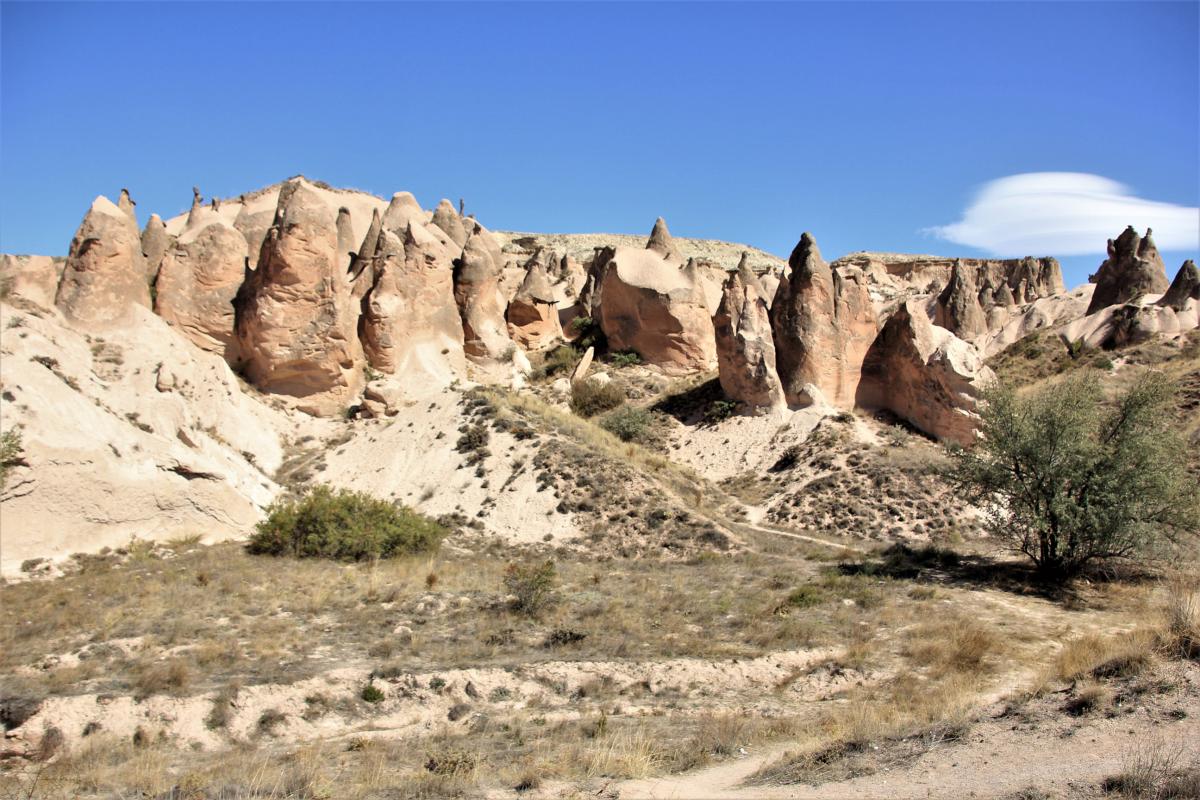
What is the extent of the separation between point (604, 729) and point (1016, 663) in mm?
5621

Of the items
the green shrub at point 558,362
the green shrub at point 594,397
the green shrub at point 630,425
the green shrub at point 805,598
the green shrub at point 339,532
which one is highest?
the green shrub at point 558,362

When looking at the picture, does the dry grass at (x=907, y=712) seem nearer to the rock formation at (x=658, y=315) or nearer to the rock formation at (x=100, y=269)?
the rock formation at (x=658, y=315)

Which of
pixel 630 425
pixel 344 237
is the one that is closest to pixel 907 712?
pixel 630 425

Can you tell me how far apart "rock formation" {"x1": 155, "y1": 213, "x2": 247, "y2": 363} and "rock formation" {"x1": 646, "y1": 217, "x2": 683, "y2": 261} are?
17129 mm

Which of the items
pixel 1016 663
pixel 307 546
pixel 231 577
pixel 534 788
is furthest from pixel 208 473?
pixel 1016 663

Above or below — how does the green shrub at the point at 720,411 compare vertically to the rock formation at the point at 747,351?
below

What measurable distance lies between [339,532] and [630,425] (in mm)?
12147

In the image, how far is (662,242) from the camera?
3734cm

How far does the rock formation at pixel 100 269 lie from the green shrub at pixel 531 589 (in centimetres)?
1479

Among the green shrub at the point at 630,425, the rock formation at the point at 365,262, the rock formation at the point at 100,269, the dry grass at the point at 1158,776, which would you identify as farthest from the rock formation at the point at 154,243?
the dry grass at the point at 1158,776

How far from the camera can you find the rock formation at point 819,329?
2691 centimetres

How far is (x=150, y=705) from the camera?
31.3ft

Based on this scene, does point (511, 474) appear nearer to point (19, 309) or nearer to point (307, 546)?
point (307, 546)

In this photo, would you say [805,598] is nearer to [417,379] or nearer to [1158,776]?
[1158,776]
